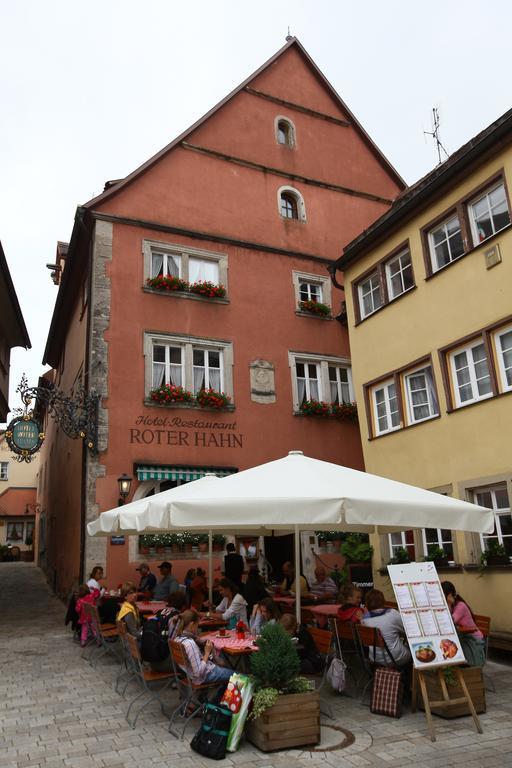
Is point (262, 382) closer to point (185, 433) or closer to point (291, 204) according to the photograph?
point (185, 433)

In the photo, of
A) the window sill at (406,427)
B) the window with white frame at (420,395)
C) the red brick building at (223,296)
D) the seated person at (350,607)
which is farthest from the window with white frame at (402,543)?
the red brick building at (223,296)

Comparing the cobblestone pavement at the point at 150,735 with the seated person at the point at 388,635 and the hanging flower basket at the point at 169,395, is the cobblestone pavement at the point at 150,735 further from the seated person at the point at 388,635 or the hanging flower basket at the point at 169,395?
the hanging flower basket at the point at 169,395

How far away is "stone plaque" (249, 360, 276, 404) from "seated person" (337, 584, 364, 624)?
8631 mm

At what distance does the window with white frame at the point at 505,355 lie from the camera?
34.0 ft

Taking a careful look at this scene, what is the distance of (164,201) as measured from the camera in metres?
17.3

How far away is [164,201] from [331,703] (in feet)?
44.7

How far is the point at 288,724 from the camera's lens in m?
5.69

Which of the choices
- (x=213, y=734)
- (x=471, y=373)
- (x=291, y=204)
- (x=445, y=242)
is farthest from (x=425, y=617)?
(x=291, y=204)

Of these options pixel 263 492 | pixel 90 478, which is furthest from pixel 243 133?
pixel 263 492

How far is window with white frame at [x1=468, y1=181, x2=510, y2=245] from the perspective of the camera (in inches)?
422

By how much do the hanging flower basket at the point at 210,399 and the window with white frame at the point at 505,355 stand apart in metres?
7.23

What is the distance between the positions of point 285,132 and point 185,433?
10600mm

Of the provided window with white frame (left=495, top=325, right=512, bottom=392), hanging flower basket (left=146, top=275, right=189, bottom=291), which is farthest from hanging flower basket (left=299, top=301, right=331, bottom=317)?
window with white frame (left=495, top=325, right=512, bottom=392)

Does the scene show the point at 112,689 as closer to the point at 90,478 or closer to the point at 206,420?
the point at 90,478
